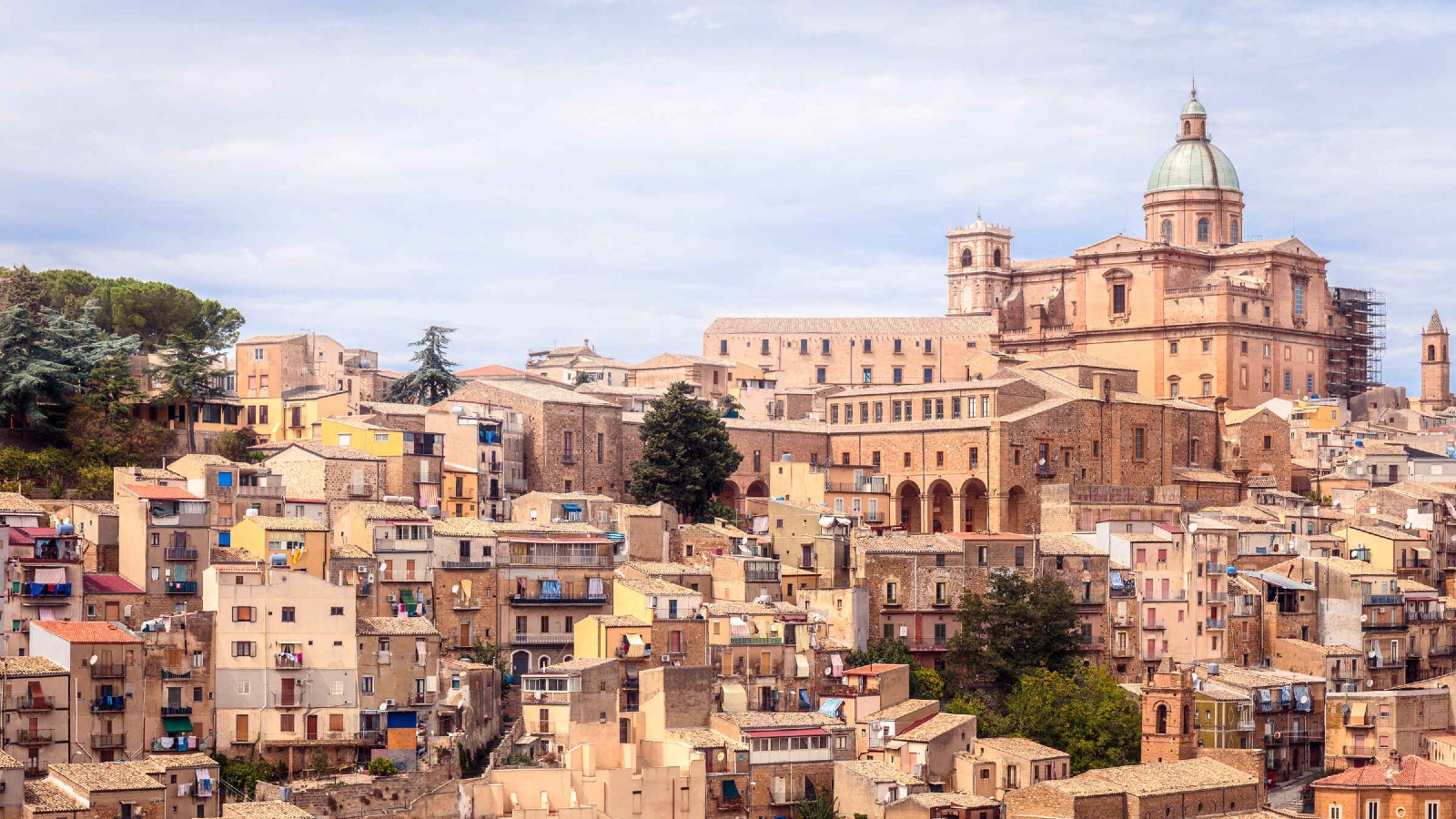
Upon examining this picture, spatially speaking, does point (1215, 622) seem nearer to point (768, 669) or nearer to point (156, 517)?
point (768, 669)

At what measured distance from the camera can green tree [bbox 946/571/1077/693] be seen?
66.1 meters

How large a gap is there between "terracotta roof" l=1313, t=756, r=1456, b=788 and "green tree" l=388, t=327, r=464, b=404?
118 ft

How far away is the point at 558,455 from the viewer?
78688mm

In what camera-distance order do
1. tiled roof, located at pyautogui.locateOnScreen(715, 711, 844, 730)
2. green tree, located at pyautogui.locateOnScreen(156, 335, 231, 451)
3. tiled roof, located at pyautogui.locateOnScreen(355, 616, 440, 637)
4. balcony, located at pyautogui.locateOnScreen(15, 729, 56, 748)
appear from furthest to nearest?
green tree, located at pyautogui.locateOnScreen(156, 335, 231, 451)
tiled roof, located at pyautogui.locateOnScreen(715, 711, 844, 730)
tiled roof, located at pyautogui.locateOnScreen(355, 616, 440, 637)
balcony, located at pyautogui.locateOnScreen(15, 729, 56, 748)

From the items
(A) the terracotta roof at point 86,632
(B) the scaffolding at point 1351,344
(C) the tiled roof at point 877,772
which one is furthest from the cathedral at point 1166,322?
(A) the terracotta roof at point 86,632

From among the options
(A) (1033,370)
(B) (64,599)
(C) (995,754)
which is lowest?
(C) (995,754)

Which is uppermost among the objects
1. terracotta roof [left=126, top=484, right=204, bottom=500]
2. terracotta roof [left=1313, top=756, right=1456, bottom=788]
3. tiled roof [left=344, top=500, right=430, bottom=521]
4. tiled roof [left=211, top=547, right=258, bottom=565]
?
terracotta roof [left=126, top=484, right=204, bottom=500]

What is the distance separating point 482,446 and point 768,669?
16.2m

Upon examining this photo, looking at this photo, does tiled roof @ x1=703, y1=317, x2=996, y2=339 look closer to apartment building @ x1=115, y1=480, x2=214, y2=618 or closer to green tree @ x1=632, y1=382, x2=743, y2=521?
Answer: green tree @ x1=632, y1=382, x2=743, y2=521

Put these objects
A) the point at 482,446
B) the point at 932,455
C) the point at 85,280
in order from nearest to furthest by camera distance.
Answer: the point at 482,446, the point at 932,455, the point at 85,280

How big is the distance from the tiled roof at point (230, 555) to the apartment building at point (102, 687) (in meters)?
5.67

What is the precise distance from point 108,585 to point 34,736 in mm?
6449

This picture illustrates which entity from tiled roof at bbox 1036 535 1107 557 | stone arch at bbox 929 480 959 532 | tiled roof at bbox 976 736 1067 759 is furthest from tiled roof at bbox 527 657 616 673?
stone arch at bbox 929 480 959 532

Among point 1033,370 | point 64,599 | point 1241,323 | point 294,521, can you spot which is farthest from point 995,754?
point 1241,323
